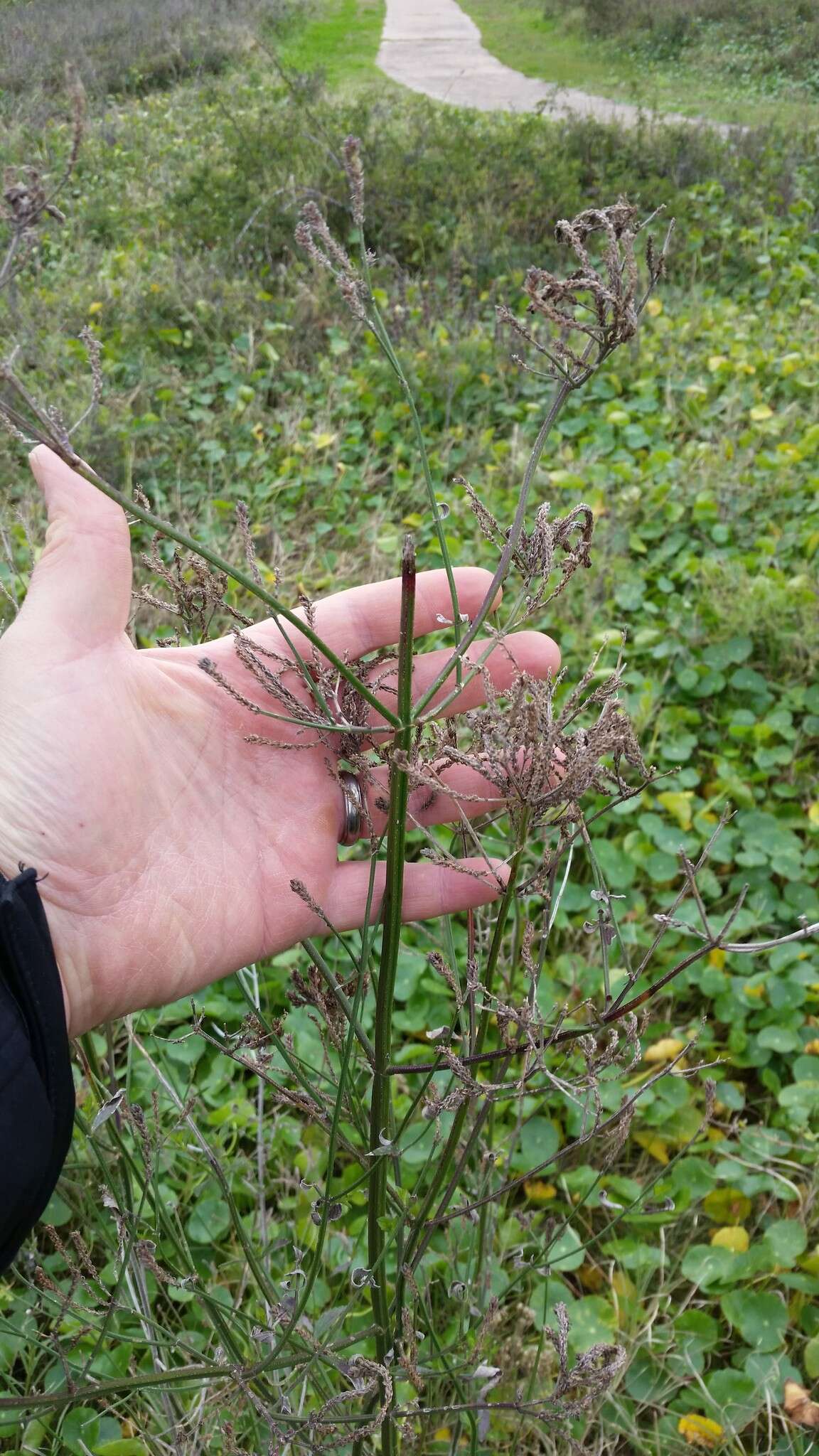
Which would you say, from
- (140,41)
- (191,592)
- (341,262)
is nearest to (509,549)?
(341,262)

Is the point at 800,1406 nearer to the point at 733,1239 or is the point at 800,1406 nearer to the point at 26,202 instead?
the point at 733,1239

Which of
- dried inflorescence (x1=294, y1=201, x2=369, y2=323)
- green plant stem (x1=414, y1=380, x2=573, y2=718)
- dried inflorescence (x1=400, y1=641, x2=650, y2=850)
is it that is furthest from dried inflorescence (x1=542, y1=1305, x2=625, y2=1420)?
dried inflorescence (x1=294, y1=201, x2=369, y2=323)

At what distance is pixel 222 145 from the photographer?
6.65 m

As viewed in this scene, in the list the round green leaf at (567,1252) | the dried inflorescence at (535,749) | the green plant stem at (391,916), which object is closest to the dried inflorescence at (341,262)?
the green plant stem at (391,916)

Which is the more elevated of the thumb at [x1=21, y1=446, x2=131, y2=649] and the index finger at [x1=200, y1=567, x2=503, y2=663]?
the thumb at [x1=21, y1=446, x2=131, y2=649]

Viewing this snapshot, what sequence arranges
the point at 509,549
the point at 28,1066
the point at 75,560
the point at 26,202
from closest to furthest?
the point at 26,202 → the point at 509,549 → the point at 28,1066 → the point at 75,560

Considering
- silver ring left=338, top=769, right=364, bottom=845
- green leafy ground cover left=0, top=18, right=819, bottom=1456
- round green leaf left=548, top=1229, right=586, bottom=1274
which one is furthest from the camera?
round green leaf left=548, top=1229, right=586, bottom=1274

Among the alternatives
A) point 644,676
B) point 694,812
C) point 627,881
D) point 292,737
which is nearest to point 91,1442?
point 292,737

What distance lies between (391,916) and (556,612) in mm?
2371

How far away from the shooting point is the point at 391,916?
0.89 meters

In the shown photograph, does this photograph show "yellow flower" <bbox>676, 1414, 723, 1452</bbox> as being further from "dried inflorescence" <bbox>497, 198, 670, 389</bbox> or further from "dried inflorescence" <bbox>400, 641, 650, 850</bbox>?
"dried inflorescence" <bbox>497, 198, 670, 389</bbox>

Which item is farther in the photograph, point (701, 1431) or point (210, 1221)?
point (210, 1221)

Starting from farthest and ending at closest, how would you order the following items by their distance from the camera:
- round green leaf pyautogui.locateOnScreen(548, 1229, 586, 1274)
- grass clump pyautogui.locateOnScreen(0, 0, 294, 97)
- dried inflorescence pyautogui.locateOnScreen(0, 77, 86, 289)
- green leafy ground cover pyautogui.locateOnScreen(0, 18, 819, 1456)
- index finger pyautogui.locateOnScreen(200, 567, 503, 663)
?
1. grass clump pyautogui.locateOnScreen(0, 0, 294, 97)
2. round green leaf pyautogui.locateOnScreen(548, 1229, 586, 1274)
3. green leafy ground cover pyautogui.locateOnScreen(0, 18, 819, 1456)
4. index finger pyautogui.locateOnScreen(200, 567, 503, 663)
5. dried inflorescence pyautogui.locateOnScreen(0, 77, 86, 289)

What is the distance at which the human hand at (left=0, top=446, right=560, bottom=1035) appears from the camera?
1.27 meters
